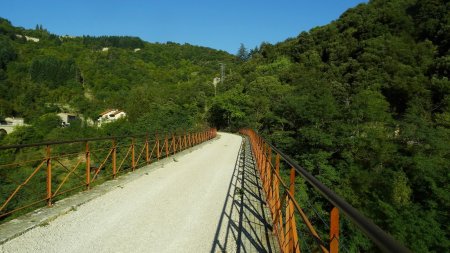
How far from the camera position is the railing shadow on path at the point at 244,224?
4.40 meters

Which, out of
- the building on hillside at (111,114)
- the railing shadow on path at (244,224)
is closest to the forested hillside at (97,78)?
the building on hillside at (111,114)

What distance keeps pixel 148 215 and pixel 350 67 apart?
56.2m

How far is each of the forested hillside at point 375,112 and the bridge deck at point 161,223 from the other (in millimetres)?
11415

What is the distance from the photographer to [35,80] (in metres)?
116

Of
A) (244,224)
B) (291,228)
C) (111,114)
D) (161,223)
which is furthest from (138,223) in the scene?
(111,114)

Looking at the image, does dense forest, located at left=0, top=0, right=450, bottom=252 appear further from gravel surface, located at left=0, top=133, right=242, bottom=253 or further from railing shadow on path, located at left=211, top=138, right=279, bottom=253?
gravel surface, located at left=0, top=133, right=242, bottom=253

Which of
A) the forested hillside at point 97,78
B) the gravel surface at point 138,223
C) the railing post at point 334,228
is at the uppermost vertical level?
the forested hillside at point 97,78

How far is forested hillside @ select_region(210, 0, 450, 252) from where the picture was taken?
21812 millimetres

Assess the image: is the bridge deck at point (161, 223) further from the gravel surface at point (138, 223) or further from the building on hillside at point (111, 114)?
the building on hillside at point (111, 114)

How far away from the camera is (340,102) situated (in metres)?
46.3

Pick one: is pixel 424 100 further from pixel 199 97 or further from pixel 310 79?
pixel 199 97

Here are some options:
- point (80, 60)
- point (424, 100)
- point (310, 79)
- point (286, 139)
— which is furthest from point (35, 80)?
point (424, 100)

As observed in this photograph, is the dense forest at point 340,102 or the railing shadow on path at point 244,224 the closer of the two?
the railing shadow on path at point 244,224

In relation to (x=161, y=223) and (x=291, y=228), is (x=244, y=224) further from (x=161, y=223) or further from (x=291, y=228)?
(x=291, y=228)
